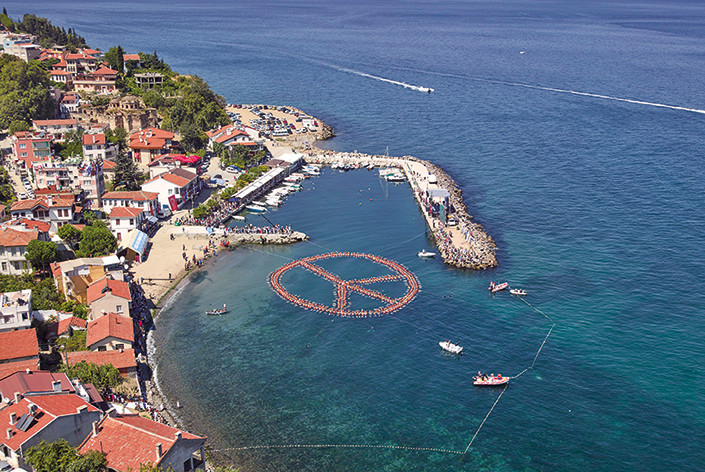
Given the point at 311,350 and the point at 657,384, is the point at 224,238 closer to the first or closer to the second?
the point at 311,350

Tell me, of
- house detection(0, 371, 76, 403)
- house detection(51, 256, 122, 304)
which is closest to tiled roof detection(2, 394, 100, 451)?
house detection(0, 371, 76, 403)

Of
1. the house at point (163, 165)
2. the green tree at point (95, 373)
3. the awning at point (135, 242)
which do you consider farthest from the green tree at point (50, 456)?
the house at point (163, 165)

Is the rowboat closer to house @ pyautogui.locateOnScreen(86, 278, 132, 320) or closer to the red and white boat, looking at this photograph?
the red and white boat

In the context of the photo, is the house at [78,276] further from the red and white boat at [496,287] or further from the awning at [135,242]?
the red and white boat at [496,287]

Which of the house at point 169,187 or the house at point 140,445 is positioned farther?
the house at point 169,187

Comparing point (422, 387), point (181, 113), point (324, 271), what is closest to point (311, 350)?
point (422, 387)
